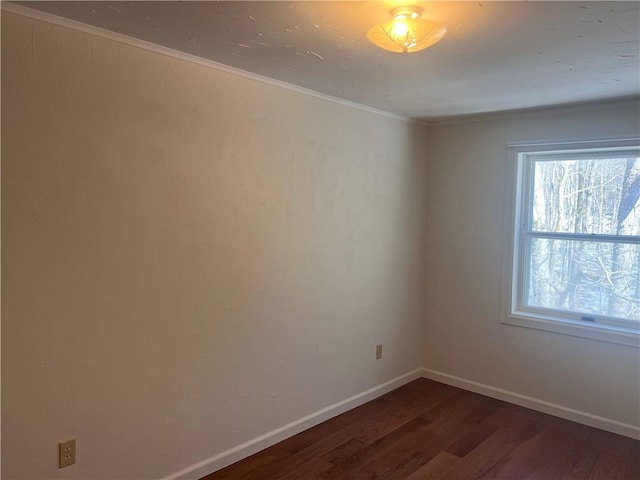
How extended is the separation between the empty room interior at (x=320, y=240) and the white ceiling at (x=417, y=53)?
18mm

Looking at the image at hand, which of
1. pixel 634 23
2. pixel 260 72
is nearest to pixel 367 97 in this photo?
pixel 260 72

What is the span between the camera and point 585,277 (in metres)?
3.53

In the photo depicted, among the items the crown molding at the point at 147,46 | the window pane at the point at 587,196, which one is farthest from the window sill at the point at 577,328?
the crown molding at the point at 147,46

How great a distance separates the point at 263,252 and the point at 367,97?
1267 mm

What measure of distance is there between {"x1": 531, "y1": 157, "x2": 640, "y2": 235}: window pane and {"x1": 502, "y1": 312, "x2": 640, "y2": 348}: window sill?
2.21 ft

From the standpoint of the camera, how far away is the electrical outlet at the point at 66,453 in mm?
2121

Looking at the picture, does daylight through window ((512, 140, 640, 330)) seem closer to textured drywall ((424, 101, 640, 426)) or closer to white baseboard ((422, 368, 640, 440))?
textured drywall ((424, 101, 640, 426))

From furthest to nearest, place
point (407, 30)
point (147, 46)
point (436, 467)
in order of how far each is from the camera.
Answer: point (436, 467) → point (147, 46) → point (407, 30)

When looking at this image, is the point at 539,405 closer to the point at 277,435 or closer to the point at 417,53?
the point at 277,435

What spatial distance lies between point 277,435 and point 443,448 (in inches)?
41.7

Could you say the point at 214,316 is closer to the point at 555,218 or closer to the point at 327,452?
the point at 327,452

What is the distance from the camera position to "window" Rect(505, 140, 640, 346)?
3.33 metres

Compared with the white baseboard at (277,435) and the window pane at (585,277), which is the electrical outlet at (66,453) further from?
the window pane at (585,277)

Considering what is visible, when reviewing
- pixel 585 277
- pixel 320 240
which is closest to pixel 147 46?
pixel 320 240
